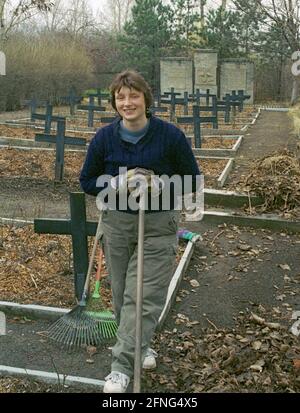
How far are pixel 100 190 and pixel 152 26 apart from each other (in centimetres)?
3360

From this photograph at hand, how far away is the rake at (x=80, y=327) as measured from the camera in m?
3.86

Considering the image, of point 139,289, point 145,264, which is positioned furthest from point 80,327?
point 139,289

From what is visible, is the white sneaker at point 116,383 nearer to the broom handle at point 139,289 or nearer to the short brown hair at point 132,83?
the broom handle at point 139,289

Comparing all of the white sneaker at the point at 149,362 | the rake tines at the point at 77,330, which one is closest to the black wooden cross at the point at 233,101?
the rake tines at the point at 77,330

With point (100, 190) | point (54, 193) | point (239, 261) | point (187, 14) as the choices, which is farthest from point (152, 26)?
point (100, 190)

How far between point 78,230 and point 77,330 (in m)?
0.76

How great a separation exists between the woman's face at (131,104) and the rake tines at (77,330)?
1603 mm

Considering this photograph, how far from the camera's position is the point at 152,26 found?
3484 centimetres

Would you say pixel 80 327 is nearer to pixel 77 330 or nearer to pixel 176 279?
pixel 77 330

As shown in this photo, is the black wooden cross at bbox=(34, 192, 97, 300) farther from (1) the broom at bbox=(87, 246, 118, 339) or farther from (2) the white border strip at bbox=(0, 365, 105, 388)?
(2) the white border strip at bbox=(0, 365, 105, 388)

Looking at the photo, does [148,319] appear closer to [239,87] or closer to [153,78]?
[239,87]

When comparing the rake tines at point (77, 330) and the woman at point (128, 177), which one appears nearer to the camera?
the woman at point (128, 177)

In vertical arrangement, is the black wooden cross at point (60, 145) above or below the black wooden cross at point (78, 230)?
above

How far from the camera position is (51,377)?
3.34 metres
